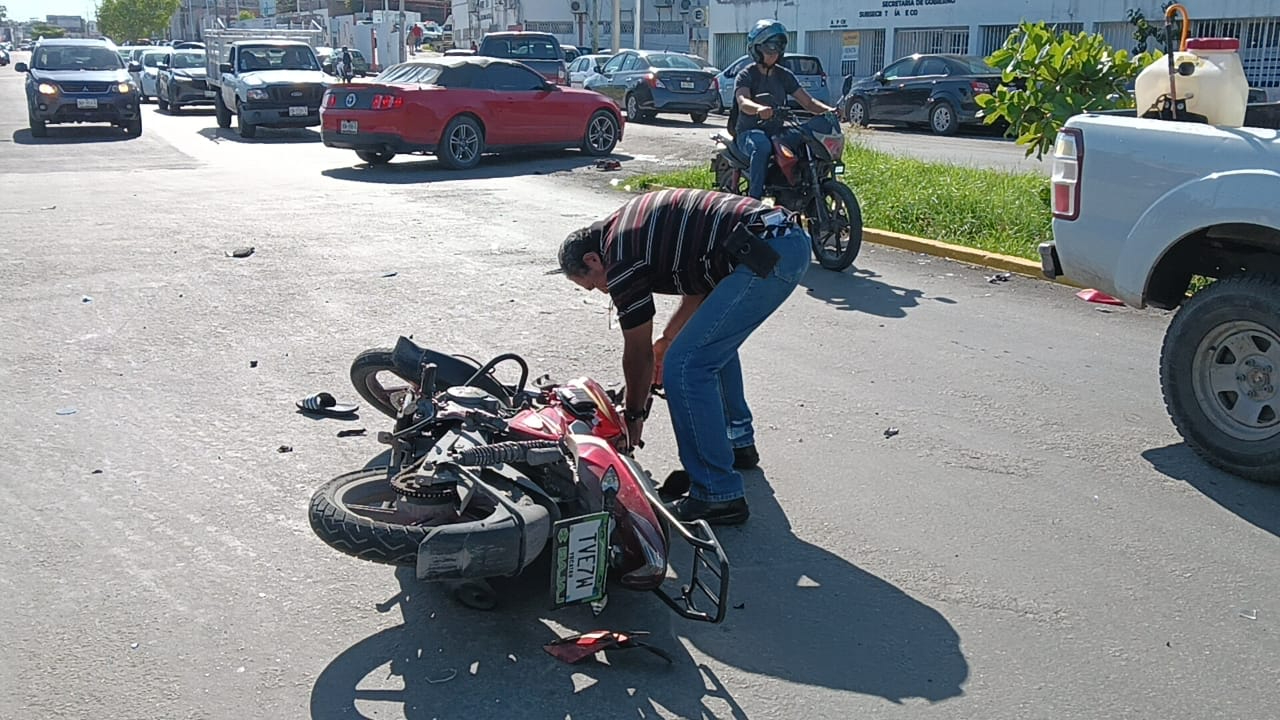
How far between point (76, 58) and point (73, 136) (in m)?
1.74

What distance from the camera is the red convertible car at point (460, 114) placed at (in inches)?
656

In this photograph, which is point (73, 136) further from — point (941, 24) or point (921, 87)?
point (941, 24)

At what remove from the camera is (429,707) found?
11.4 feet

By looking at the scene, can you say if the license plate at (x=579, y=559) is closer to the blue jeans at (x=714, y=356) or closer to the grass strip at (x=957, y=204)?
the blue jeans at (x=714, y=356)

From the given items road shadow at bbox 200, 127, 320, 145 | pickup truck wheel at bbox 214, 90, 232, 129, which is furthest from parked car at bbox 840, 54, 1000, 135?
pickup truck wheel at bbox 214, 90, 232, 129

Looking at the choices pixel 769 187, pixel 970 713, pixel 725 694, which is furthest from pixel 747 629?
pixel 769 187

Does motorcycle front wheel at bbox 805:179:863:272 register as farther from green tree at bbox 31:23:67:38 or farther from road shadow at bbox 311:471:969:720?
green tree at bbox 31:23:67:38

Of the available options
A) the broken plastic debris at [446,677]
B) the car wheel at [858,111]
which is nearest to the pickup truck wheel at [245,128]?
the car wheel at [858,111]

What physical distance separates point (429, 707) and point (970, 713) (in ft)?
5.09

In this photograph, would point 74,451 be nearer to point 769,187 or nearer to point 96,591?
point 96,591

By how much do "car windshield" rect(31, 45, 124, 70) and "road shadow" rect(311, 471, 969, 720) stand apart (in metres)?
22.4

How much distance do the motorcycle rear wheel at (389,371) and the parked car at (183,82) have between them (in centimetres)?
2518

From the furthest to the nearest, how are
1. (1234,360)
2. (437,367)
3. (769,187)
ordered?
(769,187) < (1234,360) < (437,367)

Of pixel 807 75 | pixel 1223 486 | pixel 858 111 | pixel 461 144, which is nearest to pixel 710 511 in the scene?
pixel 1223 486
